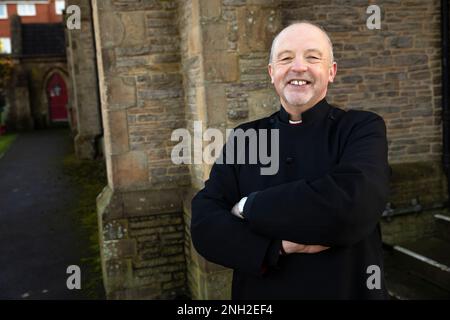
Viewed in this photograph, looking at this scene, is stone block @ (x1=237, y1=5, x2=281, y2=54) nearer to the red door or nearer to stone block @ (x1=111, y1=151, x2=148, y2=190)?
stone block @ (x1=111, y1=151, x2=148, y2=190)

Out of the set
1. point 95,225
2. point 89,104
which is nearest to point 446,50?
point 95,225

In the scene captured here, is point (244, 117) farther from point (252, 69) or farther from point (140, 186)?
point (140, 186)

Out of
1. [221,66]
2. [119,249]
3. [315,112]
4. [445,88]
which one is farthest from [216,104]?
[445,88]

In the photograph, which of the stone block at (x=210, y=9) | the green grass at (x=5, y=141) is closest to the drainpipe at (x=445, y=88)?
the stone block at (x=210, y=9)

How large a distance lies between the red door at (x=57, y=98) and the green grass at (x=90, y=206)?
16.6 metres

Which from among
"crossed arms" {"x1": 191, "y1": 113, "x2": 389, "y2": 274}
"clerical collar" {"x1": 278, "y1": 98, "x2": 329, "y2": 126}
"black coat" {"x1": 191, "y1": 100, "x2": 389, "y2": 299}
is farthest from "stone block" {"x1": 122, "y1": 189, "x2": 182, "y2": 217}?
"clerical collar" {"x1": 278, "y1": 98, "x2": 329, "y2": 126}

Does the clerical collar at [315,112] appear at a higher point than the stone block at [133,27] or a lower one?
lower

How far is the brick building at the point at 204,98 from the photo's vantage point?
4457 millimetres

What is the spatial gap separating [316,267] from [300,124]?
0.63m

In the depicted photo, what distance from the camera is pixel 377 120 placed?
6.42 ft

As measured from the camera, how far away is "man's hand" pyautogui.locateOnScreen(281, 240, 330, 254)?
180 centimetres

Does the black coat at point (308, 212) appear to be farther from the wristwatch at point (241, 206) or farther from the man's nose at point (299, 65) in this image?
the man's nose at point (299, 65)

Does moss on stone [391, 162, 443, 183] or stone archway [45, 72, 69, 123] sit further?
stone archway [45, 72, 69, 123]

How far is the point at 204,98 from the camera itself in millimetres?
4441
